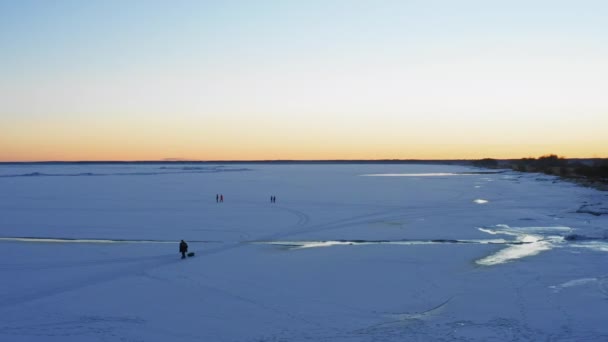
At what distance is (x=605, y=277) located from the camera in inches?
514

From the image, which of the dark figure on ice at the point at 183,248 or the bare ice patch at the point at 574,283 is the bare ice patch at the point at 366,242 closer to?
the dark figure on ice at the point at 183,248

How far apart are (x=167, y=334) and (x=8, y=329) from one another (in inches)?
119

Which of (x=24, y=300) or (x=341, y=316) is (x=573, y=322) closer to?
(x=341, y=316)

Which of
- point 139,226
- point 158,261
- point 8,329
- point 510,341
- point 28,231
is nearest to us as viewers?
point 510,341

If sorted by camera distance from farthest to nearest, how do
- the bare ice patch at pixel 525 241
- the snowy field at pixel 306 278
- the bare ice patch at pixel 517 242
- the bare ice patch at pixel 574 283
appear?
the bare ice patch at pixel 517 242 < the bare ice patch at pixel 525 241 < the bare ice patch at pixel 574 283 < the snowy field at pixel 306 278

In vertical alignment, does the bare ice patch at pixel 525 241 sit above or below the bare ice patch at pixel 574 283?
above

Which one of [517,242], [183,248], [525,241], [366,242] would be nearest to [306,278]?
[183,248]

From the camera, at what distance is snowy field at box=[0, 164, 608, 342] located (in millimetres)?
9633

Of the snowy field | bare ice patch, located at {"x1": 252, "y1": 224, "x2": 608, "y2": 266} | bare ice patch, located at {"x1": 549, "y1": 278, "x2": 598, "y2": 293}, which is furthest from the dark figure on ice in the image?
bare ice patch, located at {"x1": 549, "y1": 278, "x2": 598, "y2": 293}

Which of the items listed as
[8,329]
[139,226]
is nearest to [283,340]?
[8,329]

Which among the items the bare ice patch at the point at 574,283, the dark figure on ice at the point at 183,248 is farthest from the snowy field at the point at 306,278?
the dark figure on ice at the point at 183,248

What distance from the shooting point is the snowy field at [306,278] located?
963 centimetres

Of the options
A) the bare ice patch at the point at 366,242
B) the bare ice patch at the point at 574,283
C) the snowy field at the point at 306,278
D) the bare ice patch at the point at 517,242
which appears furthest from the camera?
the bare ice patch at the point at 366,242

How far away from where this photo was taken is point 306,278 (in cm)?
1342
